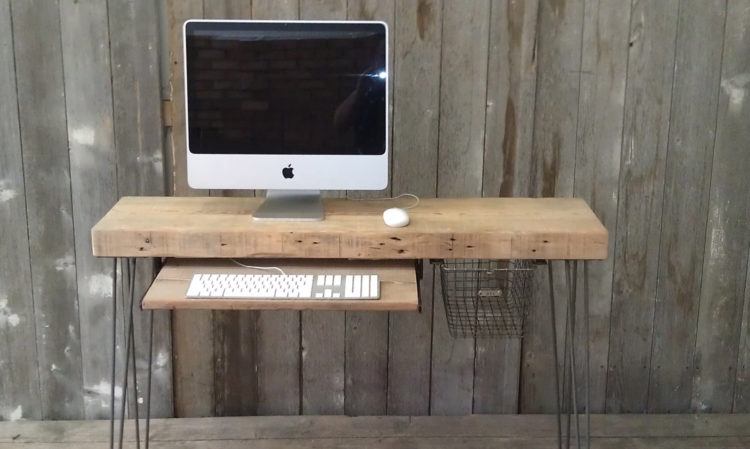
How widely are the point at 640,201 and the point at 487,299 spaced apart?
22.1 inches

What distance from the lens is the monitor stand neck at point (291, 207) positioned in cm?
199

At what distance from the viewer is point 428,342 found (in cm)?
259

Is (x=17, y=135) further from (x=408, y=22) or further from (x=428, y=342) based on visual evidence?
(x=428, y=342)

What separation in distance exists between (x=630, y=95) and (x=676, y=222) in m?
0.42

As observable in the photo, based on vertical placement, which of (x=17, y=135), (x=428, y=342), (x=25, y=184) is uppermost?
(x=17, y=135)

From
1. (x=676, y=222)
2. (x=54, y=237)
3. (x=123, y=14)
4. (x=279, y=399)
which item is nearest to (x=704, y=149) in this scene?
(x=676, y=222)

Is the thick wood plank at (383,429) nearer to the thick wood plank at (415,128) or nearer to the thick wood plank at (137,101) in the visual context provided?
the thick wood plank at (415,128)

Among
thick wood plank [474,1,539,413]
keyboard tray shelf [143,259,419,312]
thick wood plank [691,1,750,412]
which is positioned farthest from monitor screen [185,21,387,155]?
thick wood plank [691,1,750,412]

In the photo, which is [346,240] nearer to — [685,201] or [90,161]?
[90,161]

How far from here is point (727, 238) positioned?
8.33 feet

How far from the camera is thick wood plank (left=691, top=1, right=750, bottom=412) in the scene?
2.41 m

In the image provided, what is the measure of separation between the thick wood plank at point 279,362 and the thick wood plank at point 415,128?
0.30 metres

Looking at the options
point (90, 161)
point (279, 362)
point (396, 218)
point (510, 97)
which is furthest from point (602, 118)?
point (90, 161)

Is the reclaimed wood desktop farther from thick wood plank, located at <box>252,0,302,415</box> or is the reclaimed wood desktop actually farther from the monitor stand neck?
thick wood plank, located at <box>252,0,302,415</box>
